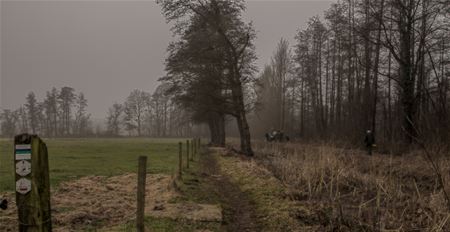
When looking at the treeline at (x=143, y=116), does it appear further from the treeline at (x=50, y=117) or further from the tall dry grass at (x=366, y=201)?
the tall dry grass at (x=366, y=201)

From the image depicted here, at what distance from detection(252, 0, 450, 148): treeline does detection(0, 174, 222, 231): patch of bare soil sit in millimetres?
4773

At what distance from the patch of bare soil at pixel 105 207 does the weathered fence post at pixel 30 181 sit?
2749mm

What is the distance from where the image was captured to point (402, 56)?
2548cm

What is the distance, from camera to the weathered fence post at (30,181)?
452 cm

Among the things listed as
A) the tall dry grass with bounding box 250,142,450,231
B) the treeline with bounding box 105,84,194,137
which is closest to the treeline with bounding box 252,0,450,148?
the tall dry grass with bounding box 250,142,450,231

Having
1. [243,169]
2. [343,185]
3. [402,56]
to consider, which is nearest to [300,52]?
[402,56]

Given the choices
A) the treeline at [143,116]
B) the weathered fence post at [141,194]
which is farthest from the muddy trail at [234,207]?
the treeline at [143,116]

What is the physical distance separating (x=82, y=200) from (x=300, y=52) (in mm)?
39612

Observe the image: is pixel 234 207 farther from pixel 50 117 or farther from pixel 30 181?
pixel 50 117

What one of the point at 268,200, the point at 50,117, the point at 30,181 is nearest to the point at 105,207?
the point at 268,200

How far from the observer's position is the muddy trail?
8023mm

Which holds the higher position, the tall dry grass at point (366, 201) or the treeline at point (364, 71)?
the treeline at point (364, 71)

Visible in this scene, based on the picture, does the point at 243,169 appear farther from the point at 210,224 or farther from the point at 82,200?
the point at 210,224

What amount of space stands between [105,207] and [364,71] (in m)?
32.5
